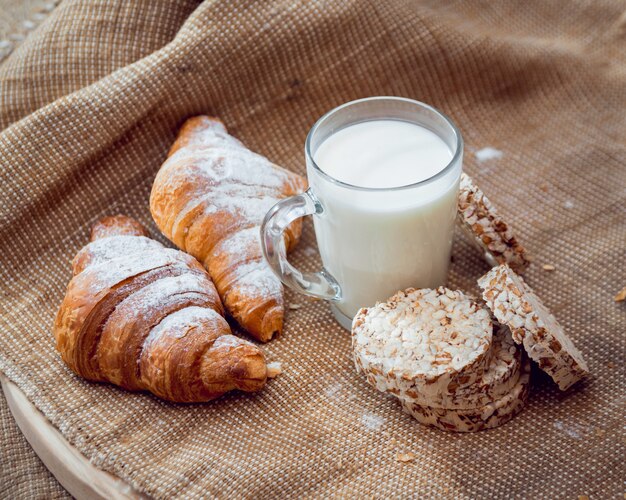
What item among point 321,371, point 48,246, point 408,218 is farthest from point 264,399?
point 48,246

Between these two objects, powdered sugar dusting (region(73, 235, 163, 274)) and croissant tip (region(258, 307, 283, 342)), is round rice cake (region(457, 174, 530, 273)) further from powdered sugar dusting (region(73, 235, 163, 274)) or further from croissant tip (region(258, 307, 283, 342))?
powdered sugar dusting (region(73, 235, 163, 274))

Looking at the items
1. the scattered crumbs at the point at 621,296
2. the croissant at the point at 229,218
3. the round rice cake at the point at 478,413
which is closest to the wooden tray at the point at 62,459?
the croissant at the point at 229,218

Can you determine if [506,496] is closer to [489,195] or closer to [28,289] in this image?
[489,195]

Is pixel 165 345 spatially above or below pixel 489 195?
above

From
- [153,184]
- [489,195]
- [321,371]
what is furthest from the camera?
[489,195]

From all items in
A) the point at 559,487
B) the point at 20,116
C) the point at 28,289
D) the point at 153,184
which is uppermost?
the point at 20,116

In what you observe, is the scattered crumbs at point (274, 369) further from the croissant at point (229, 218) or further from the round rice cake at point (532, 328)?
the round rice cake at point (532, 328)

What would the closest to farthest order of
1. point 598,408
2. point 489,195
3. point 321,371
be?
1. point 598,408
2. point 321,371
3. point 489,195
